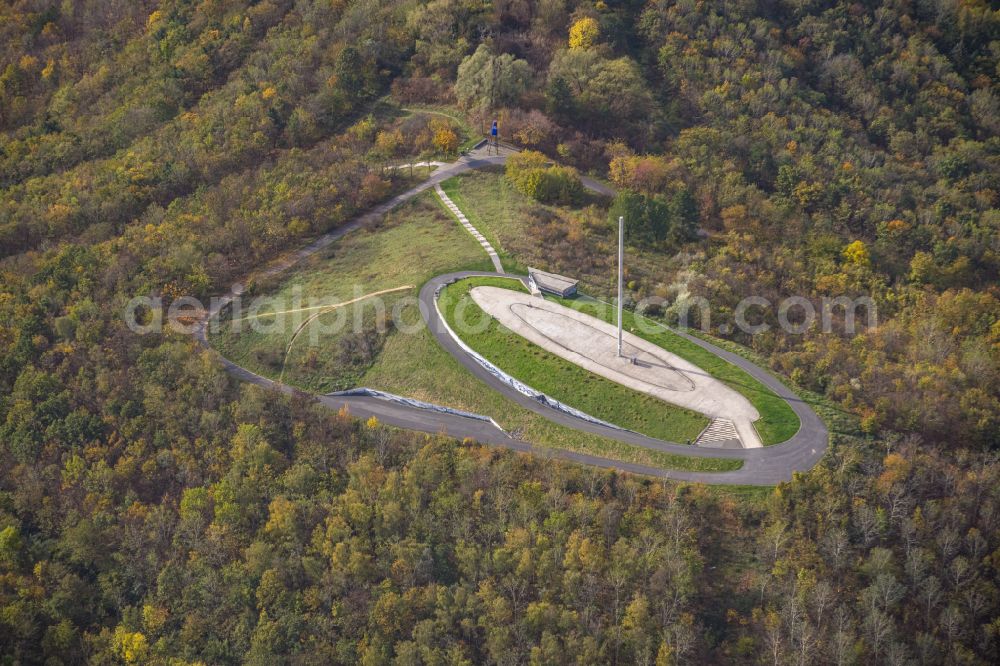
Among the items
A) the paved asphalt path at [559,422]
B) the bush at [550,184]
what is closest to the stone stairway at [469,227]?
the paved asphalt path at [559,422]

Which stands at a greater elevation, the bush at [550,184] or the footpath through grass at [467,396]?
the bush at [550,184]

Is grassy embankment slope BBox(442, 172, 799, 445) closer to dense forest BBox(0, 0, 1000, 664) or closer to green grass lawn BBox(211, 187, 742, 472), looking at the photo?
green grass lawn BBox(211, 187, 742, 472)

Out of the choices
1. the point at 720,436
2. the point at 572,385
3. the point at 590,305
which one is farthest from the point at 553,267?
the point at 720,436

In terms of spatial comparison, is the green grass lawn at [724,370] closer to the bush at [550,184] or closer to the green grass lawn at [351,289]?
the green grass lawn at [351,289]

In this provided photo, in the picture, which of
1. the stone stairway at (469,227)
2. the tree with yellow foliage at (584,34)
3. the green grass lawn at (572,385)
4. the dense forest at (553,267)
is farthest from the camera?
the tree with yellow foliage at (584,34)

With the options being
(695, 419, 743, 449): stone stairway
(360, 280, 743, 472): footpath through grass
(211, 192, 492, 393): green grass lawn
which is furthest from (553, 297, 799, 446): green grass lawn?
(211, 192, 492, 393): green grass lawn
